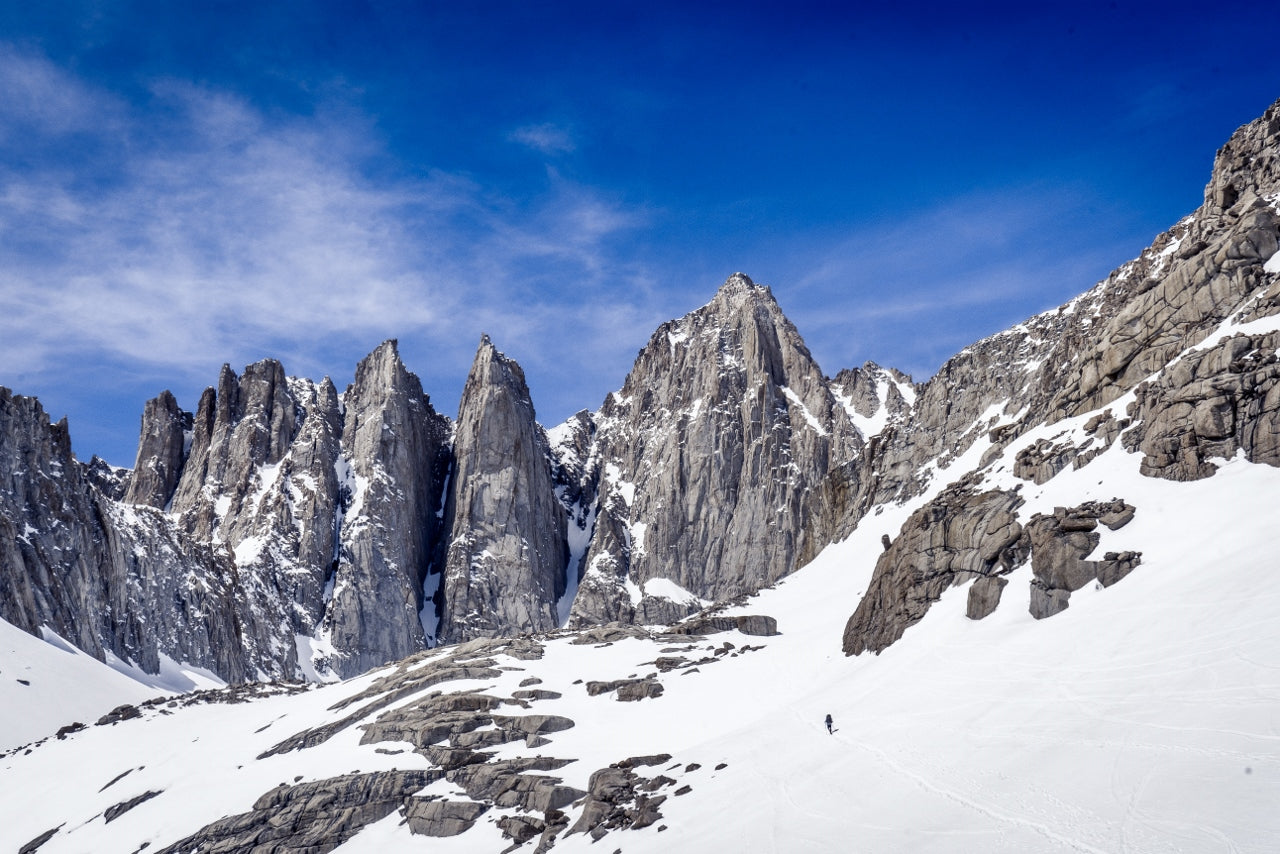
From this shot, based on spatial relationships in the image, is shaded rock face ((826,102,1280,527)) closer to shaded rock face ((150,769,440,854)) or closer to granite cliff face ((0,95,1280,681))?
granite cliff face ((0,95,1280,681))

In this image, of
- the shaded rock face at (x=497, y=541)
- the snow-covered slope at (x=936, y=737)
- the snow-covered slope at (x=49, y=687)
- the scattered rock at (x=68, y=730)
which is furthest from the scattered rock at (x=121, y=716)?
the shaded rock face at (x=497, y=541)

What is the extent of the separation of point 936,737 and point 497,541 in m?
160

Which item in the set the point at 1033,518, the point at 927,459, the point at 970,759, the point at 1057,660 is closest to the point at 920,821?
the point at 970,759

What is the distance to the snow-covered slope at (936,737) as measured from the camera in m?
22.8

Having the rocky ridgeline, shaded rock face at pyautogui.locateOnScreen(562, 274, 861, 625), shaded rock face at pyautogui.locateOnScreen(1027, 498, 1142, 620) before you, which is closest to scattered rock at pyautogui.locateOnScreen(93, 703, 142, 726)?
the rocky ridgeline

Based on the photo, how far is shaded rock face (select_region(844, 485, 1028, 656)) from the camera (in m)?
48.6

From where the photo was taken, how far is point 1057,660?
34.8 meters

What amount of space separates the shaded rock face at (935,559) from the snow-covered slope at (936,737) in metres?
1.63

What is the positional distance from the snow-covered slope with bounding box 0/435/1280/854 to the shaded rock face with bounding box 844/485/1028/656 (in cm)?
163

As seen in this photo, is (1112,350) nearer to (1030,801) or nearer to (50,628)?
(1030,801)

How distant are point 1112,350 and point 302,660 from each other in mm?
143293

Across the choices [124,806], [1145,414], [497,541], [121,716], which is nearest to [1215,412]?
[1145,414]

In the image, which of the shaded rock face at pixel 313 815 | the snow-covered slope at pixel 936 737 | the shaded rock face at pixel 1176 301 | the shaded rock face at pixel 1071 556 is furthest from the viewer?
the shaded rock face at pixel 1176 301

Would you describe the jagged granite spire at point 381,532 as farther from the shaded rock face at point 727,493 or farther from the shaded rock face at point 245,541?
the shaded rock face at point 727,493
